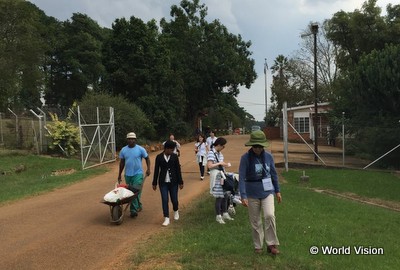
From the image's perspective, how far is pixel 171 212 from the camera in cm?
970

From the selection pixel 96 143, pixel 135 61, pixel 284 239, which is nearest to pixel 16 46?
pixel 135 61

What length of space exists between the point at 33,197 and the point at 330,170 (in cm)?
1257

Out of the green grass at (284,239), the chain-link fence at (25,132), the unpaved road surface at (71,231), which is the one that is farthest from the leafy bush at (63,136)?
the green grass at (284,239)

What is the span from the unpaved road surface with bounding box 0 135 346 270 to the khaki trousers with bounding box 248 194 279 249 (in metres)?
1.84

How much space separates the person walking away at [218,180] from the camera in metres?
8.31

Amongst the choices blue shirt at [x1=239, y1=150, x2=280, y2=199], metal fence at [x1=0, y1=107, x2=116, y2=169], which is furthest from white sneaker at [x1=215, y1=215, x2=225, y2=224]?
metal fence at [x1=0, y1=107, x2=116, y2=169]

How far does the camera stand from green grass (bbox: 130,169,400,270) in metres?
5.96

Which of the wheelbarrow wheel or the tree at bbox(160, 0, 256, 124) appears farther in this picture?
the tree at bbox(160, 0, 256, 124)

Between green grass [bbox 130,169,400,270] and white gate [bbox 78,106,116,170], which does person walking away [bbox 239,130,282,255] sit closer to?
green grass [bbox 130,169,400,270]

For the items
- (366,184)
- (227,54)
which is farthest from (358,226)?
(227,54)

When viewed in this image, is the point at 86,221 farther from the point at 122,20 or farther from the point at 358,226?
the point at 122,20

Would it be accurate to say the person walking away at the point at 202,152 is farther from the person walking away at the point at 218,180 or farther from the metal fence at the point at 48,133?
the person walking away at the point at 218,180

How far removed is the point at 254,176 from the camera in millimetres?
6348

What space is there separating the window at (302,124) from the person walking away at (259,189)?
119 feet
